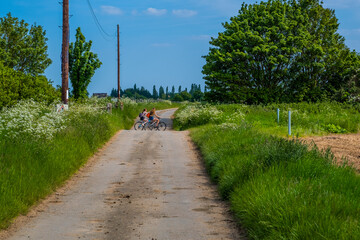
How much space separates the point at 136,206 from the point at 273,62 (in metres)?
34.0

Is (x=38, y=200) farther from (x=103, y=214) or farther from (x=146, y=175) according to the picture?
(x=146, y=175)

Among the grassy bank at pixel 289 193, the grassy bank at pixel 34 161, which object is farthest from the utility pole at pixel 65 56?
the grassy bank at pixel 289 193

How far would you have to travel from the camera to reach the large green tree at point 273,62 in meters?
41.1

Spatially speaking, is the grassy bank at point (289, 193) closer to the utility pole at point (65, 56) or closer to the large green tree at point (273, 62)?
the utility pole at point (65, 56)

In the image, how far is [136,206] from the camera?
8.51m

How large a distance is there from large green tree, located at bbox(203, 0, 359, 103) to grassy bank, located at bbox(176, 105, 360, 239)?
29686 mm

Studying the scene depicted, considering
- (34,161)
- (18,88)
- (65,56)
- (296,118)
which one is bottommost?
(34,161)

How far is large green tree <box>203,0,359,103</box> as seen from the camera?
41.1m

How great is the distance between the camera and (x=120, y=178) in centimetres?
1164

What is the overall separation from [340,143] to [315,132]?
6.32m

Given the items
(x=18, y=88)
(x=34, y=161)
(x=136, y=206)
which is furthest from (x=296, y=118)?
(x=18, y=88)

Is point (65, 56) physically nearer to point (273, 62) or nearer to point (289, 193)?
point (289, 193)

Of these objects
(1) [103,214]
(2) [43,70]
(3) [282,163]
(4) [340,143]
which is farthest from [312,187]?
(2) [43,70]

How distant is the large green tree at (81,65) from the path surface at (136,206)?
27.6 metres
